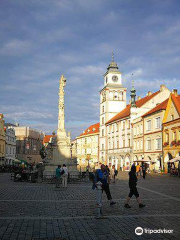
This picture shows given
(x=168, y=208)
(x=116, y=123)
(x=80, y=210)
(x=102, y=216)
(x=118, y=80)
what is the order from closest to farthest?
(x=102, y=216) → (x=80, y=210) → (x=168, y=208) → (x=116, y=123) → (x=118, y=80)

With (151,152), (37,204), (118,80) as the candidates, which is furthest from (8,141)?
(37,204)

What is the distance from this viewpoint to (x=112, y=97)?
74.6 meters

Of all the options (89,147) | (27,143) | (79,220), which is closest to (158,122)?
(79,220)

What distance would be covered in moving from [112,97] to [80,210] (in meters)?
65.4

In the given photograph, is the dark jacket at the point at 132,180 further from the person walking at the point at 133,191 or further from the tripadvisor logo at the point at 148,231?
the tripadvisor logo at the point at 148,231

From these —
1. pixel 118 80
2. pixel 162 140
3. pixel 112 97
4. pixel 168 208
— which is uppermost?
pixel 118 80

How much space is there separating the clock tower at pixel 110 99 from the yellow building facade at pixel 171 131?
105 ft

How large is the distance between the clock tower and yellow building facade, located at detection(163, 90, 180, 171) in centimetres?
3207

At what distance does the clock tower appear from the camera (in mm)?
74438

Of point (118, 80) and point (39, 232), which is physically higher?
point (118, 80)

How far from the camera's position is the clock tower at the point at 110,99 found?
74438 mm

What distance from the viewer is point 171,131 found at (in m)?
40.7

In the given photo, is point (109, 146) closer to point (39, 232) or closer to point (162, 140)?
point (162, 140)

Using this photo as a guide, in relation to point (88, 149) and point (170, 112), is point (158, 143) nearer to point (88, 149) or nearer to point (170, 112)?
point (170, 112)
